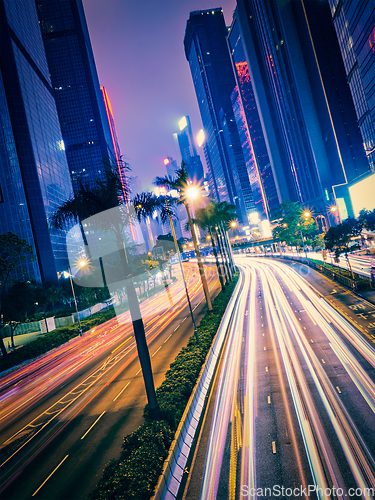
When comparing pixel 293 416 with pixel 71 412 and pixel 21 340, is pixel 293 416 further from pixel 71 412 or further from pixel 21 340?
pixel 21 340

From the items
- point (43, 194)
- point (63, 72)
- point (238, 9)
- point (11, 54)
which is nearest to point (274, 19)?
point (238, 9)

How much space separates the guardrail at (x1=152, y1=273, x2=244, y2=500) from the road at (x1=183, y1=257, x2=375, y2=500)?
44cm

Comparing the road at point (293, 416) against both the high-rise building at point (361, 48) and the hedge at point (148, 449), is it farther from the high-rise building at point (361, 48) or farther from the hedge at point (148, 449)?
the high-rise building at point (361, 48)

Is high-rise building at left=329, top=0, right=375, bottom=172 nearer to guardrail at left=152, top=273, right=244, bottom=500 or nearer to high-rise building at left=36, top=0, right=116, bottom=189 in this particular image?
guardrail at left=152, top=273, right=244, bottom=500

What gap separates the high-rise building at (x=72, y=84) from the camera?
15938 cm

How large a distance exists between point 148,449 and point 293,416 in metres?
6.79

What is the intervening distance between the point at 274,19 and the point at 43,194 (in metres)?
151

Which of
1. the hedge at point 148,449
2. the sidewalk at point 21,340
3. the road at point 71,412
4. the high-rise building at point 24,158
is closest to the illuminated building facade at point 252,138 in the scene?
the high-rise building at point 24,158

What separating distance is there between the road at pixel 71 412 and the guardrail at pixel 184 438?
344 cm

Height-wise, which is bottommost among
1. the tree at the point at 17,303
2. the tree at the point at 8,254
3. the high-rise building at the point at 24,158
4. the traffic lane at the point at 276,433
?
the traffic lane at the point at 276,433

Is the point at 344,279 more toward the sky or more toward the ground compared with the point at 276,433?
more toward the sky

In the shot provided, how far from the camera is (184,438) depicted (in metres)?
11.7

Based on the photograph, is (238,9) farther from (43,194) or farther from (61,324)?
(61,324)

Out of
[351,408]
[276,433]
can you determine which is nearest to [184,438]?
[276,433]
